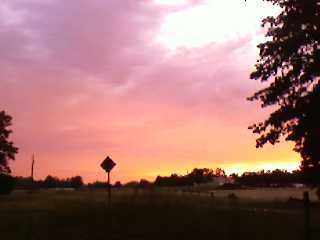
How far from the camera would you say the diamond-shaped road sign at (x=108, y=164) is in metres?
32.6

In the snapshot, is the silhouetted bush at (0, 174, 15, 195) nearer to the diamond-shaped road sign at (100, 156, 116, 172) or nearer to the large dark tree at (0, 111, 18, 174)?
the large dark tree at (0, 111, 18, 174)

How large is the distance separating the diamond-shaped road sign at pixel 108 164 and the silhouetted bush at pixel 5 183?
54.4 meters

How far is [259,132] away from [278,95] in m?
1.98

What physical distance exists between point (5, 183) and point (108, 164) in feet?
181

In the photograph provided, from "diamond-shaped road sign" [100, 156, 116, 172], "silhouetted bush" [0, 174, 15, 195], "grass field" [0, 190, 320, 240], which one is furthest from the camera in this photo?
"silhouetted bush" [0, 174, 15, 195]

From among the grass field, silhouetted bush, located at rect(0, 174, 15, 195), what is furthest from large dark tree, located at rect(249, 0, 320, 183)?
silhouetted bush, located at rect(0, 174, 15, 195)

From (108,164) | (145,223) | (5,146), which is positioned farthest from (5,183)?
(145,223)

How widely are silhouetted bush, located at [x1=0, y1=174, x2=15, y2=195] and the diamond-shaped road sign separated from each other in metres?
54.4

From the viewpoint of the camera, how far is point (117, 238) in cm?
2336

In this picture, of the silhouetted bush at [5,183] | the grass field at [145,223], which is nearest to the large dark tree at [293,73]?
the grass field at [145,223]

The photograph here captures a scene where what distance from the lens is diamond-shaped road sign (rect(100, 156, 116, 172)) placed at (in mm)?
32625

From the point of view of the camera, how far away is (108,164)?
A: 3266cm

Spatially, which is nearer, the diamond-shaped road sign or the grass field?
the grass field

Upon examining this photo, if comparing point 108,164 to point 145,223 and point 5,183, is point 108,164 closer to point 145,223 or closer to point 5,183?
point 145,223
